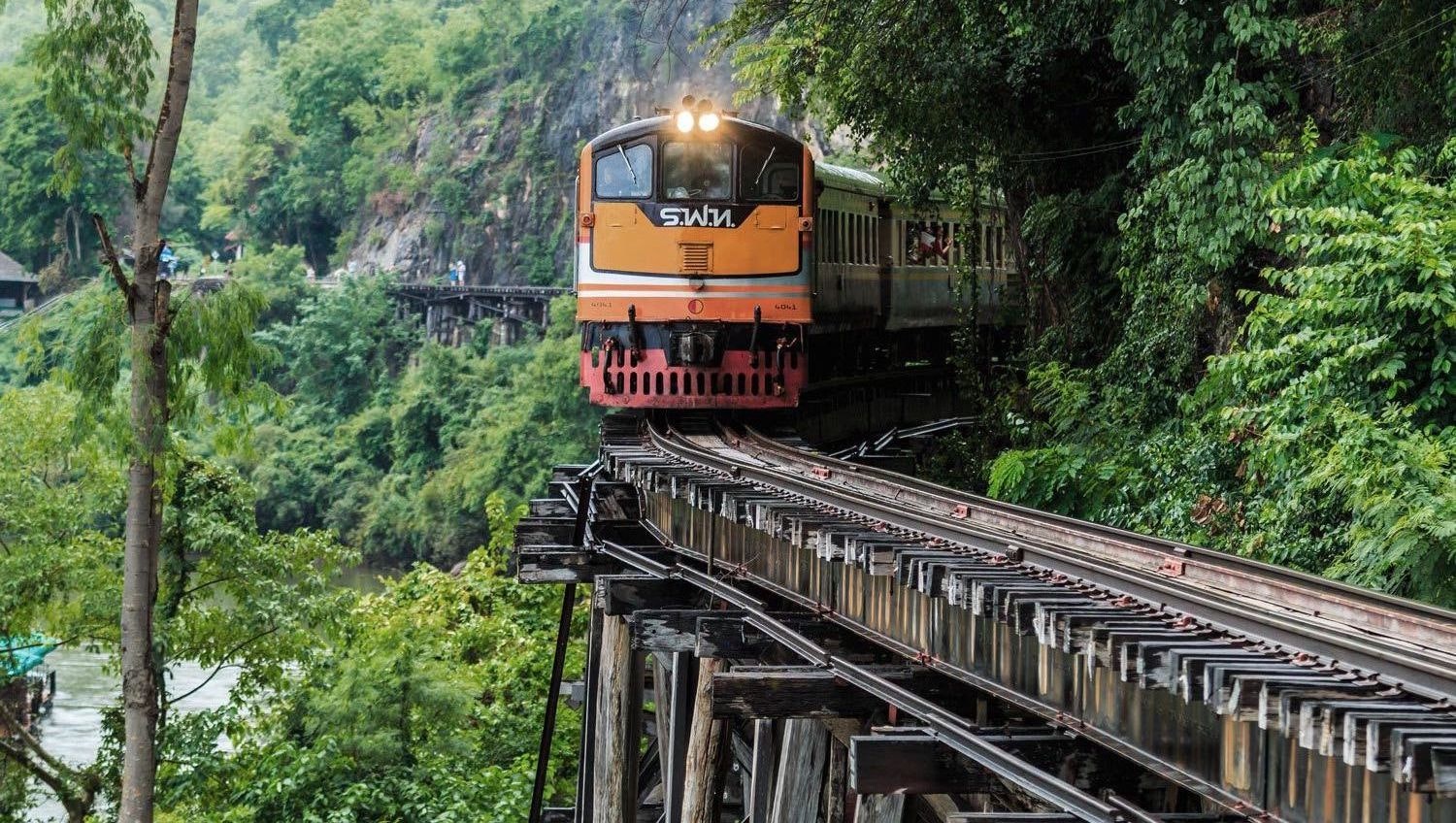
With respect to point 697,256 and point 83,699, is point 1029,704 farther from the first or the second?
point 83,699

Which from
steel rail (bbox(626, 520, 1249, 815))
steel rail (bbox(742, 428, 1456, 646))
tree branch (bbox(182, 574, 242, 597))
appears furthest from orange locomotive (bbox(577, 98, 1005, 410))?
steel rail (bbox(626, 520, 1249, 815))

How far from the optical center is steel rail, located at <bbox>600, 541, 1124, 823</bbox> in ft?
14.7

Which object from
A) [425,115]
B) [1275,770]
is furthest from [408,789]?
[425,115]

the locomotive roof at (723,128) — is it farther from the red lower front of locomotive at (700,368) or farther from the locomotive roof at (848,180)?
the red lower front of locomotive at (700,368)

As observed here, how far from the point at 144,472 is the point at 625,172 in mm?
5213

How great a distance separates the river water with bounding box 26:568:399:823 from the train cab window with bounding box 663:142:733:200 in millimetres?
11970

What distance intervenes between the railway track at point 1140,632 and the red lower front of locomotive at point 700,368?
5495 mm

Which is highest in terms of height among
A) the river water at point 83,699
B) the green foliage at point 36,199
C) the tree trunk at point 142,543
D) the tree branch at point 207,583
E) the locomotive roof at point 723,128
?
the green foliage at point 36,199

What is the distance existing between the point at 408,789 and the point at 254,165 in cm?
6246

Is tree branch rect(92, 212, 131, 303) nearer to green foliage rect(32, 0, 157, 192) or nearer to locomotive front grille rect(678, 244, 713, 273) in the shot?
green foliage rect(32, 0, 157, 192)

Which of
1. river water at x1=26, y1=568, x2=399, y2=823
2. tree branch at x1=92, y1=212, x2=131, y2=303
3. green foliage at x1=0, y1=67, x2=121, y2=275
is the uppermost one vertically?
green foliage at x1=0, y1=67, x2=121, y2=275

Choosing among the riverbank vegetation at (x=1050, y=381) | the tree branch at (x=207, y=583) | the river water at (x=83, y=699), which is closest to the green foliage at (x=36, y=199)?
the river water at (x=83, y=699)

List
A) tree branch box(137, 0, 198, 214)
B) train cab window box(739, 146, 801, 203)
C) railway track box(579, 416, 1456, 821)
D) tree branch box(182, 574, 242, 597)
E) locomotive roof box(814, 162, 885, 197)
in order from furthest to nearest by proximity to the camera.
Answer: tree branch box(182, 574, 242, 597), locomotive roof box(814, 162, 885, 197), train cab window box(739, 146, 801, 203), tree branch box(137, 0, 198, 214), railway track box(579, 416, 1456, 821)

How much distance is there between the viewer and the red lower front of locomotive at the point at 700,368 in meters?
14.0
